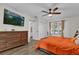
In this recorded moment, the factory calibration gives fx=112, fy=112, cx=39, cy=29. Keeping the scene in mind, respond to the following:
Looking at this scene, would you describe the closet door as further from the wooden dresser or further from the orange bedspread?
the wooden dresser

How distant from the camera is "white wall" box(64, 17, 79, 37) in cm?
227

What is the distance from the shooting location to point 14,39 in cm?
279

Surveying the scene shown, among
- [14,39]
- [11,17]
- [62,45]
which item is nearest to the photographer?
[62,45]

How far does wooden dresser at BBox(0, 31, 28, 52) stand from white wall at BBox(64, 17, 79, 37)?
0.92 meters

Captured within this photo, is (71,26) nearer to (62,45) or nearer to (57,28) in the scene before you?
(57,28)

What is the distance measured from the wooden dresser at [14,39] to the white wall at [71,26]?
917 mm

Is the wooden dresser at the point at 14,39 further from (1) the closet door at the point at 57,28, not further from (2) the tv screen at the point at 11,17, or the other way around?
(1) the closet door at the point at 57,28

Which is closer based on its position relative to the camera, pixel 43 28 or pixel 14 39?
pixel 43 28

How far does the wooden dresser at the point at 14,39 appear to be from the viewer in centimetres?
261

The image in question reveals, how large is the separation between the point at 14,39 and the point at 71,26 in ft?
4.61

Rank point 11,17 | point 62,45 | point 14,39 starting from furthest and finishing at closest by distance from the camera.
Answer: point 14,39
point 11,17
point 62,45

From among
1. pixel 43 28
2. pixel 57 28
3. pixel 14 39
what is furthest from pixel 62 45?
pixel 14 39

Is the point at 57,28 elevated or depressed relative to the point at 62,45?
elevated

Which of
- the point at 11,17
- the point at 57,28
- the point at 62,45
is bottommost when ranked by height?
the point at 62,45
